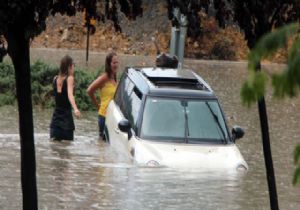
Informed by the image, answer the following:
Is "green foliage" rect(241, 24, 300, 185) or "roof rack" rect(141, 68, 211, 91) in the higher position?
"green foliage" rect(241, 24, 300, 185)

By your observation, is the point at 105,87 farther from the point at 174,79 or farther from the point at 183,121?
the point at 183,121

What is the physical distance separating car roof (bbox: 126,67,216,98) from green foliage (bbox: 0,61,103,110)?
7251 mm

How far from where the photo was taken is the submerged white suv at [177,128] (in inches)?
488

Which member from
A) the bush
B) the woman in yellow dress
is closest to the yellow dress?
the woman in yellow dress

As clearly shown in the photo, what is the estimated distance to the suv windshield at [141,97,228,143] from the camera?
1288cm

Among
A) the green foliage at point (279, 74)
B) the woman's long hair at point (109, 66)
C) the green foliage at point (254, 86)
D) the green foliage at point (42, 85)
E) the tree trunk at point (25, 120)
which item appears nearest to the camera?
the green foliage at point (279, 74)

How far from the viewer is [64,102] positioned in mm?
14844

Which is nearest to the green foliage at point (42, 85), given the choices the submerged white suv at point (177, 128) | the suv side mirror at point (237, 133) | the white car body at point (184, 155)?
the submerged white suv at point (177, 128)

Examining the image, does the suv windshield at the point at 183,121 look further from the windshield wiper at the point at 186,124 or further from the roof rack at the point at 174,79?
the roof rack at the point at 174,79

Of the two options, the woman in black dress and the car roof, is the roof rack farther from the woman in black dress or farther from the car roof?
the woman in black dress

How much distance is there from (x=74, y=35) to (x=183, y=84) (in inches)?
1419

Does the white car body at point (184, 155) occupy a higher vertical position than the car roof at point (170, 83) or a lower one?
lower

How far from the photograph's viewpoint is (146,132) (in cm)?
1291

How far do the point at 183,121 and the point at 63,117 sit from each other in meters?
2.60
